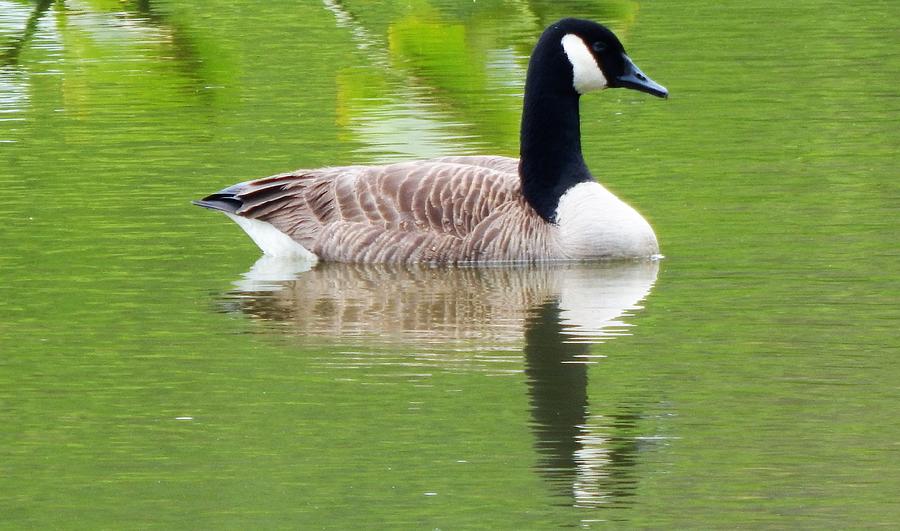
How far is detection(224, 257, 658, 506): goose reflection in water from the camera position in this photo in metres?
7.27

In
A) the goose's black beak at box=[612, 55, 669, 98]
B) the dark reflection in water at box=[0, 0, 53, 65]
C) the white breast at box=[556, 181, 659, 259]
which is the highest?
the dark reflection in water at box=[0, 0, 53, 65]

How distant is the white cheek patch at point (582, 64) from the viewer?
12.9 meters

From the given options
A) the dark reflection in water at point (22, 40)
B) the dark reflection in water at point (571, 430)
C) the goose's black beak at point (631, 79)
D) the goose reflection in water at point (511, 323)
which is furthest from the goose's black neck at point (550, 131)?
the dark reflection in water at point (22, 40)

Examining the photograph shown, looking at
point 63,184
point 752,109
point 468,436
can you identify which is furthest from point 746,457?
point 752,109

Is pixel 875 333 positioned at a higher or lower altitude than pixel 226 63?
lower

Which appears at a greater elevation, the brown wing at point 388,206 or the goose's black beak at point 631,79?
the goose's black beak at point 631,79

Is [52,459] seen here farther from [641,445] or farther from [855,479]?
[855,479]

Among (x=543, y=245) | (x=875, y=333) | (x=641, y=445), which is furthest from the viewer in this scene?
(x=543, y=245)

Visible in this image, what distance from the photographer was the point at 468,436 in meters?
7.49

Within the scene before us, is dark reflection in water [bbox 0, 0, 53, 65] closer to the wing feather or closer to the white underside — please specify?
the wing feather

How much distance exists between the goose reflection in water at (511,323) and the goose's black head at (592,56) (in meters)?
1.55

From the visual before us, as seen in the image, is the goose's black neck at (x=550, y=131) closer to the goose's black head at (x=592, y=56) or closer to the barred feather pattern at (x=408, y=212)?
the goose's black head at (x=592, y=56)

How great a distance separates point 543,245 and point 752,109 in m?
A: 5.62

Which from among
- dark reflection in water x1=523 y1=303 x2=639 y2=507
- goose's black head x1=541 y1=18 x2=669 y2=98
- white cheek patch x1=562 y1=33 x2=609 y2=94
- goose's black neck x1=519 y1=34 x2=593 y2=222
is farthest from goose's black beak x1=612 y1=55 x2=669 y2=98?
dark reflection in water x1=523 y1=303 x2=639 y2=507
